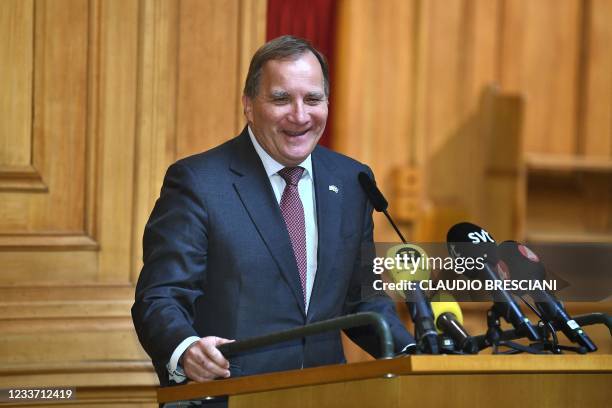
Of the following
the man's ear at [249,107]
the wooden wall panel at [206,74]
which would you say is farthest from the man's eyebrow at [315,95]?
the wooden wall panel at [206,74]

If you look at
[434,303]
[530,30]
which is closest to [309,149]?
[434,303]

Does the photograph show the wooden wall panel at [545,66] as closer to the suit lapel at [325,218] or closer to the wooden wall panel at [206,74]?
the wooden wall panel at [206,74]

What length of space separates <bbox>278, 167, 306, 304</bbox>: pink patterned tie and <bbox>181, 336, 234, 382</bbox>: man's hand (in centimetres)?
48

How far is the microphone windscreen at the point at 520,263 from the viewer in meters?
2.08

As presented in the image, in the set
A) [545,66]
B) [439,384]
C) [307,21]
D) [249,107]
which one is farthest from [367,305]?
[545,66]

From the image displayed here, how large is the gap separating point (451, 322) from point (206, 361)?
0.47m

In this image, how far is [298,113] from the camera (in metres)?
2.58

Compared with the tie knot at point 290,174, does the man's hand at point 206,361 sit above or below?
below

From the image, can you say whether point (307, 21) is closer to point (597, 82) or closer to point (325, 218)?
point (597, 82)

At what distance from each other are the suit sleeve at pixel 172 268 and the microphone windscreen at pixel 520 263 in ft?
2.15

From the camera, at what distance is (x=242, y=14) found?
3311mm

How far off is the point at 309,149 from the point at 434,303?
2.11 ft

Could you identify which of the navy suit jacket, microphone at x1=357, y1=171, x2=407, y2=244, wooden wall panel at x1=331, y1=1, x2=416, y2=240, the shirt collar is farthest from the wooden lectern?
wooden wall panel at x1=331, y1=1, x2=416, y2=240

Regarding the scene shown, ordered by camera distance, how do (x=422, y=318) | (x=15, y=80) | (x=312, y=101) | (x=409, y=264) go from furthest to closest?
(x=15, y=80) → (x=312, y=101) → (x=409, y=264) → (x=422, y=318)
